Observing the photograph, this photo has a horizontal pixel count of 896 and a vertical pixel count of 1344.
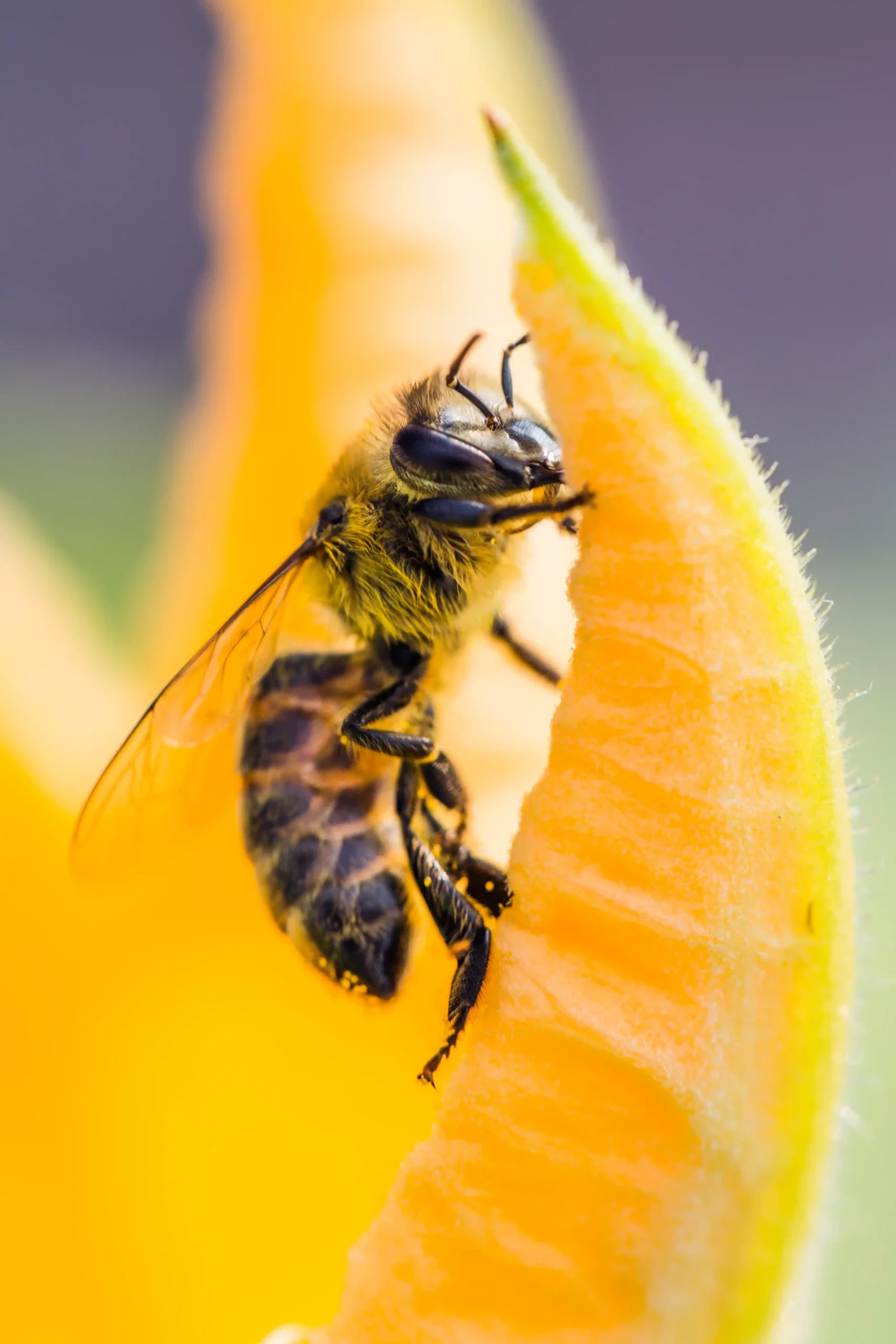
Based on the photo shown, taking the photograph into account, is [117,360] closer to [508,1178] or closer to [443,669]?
[443,669]

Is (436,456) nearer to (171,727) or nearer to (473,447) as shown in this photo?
(473,447)

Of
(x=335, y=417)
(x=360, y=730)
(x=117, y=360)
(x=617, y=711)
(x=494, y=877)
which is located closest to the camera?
(x=617, y=711)

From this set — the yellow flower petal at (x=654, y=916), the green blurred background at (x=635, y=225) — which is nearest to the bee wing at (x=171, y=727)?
the yellow flower petal at (x=654, y=916)

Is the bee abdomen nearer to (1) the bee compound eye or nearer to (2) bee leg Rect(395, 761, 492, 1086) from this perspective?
(2) bee leg Rect(395, 761, 492, 1086)

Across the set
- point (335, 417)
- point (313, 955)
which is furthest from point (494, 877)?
point (335, 417)

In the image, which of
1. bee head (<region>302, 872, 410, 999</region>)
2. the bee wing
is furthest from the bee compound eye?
bee head (<region>302, 872, 410, 999</region>)

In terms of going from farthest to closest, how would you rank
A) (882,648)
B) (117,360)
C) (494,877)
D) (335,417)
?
(117,360)
(882,648)
(335,417)
(494,877)

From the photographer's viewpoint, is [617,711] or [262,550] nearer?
[617,711]

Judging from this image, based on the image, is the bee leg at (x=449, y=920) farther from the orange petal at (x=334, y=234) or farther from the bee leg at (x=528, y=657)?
the orange petal at (x=334, y=234)
